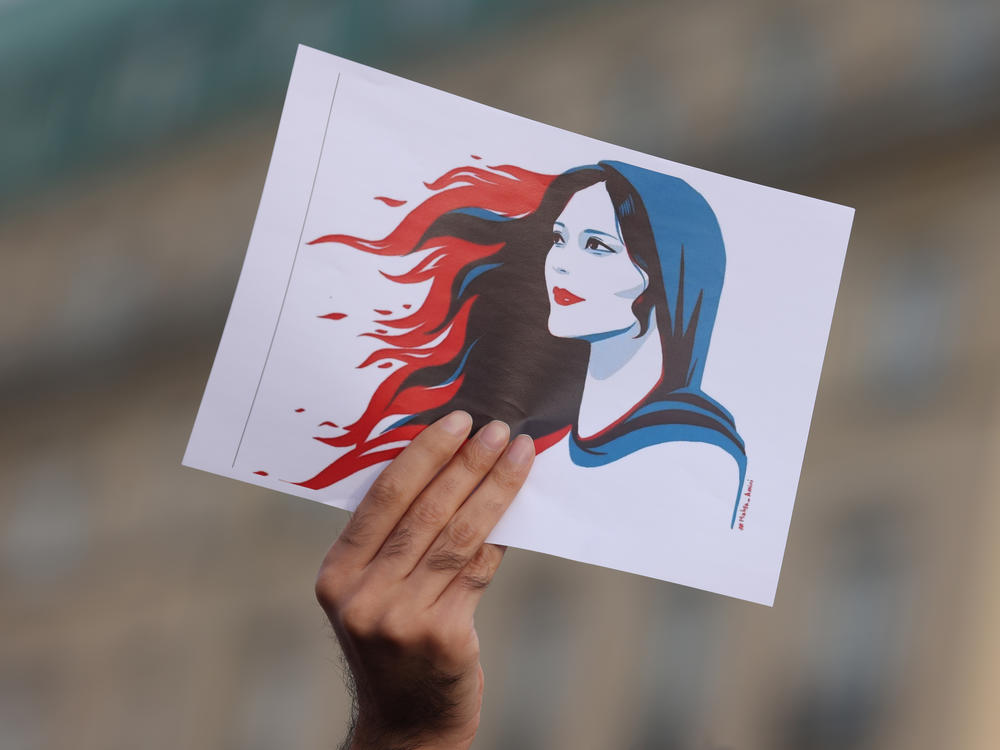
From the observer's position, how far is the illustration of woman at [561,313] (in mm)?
1766

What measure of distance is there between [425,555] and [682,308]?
1.86 ft

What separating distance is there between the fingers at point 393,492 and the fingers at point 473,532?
2.7 inches

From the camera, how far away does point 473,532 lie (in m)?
1.66

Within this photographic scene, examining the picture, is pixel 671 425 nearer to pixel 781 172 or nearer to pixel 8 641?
pixel 781 172

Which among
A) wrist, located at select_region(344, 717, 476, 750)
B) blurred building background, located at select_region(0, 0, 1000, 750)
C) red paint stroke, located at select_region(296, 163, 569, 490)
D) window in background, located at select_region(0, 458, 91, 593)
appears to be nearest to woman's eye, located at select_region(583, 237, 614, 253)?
red paint stroke, located at select_region(296, 163, 569, 490)

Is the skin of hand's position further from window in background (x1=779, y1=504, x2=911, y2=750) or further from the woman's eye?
window in background (x1=779, y1=504, x2=911, y2=750)

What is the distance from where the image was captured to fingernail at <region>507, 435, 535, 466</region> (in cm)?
169

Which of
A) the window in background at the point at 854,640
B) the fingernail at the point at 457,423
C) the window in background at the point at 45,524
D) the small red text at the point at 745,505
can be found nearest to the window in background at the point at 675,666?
the window in background at the point at 854,640

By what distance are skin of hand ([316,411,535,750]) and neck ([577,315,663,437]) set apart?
17 cm

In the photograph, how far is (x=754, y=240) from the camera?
186 cm

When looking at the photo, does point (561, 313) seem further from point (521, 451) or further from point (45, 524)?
point (45, 524)

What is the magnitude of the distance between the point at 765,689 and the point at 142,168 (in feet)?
68.8

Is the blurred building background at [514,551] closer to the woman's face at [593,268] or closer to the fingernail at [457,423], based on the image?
the woman's face at [593,268]

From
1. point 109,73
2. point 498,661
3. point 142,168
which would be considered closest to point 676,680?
point 498,661
